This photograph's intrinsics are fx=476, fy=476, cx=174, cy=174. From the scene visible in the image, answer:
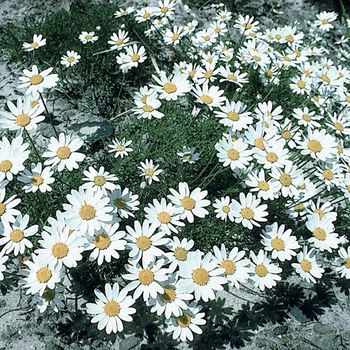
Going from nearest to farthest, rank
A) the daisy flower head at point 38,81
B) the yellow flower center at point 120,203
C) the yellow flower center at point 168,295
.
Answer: the yellow flower center at point 168,295, the yellow flower center at point 120,203, the daisy flower head at point 38,81

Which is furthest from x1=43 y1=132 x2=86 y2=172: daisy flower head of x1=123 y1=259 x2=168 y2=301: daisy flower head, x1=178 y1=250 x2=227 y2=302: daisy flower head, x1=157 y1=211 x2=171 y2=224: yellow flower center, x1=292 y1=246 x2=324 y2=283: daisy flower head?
x1=292 y1=246 x2=324 y2=283: daisy flower head

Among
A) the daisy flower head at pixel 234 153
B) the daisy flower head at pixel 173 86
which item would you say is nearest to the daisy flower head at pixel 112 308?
the daisy flower head at pixel 234 153

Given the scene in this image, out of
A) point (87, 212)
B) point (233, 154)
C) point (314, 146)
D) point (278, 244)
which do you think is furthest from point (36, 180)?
point (314, 146)

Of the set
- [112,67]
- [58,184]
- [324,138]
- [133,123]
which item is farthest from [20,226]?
[112,67]

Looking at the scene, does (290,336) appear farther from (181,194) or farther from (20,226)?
(20,226)

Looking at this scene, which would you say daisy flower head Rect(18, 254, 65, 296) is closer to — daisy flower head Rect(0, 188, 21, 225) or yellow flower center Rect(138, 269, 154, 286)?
daisy flower head Rect(0, 188, 21, 225)

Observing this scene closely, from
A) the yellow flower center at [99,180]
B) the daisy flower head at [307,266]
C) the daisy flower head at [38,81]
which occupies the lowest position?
the daisy flower head at [307,266]

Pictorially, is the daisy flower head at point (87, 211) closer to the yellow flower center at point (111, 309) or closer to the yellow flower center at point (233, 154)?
the yellow flower center at point (111, 309)

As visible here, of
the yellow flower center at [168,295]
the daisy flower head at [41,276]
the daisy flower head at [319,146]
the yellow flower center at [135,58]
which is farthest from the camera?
the yellow flower center at [135,58]

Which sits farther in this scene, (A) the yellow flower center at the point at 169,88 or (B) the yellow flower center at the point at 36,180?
(A) the yellow flower center at the point at 169,88
